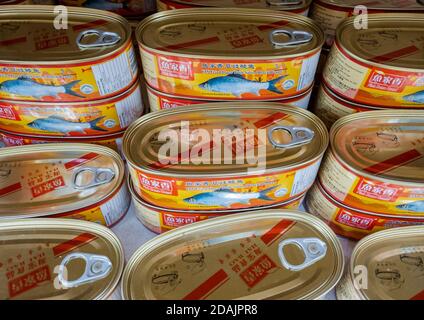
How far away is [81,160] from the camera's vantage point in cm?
102

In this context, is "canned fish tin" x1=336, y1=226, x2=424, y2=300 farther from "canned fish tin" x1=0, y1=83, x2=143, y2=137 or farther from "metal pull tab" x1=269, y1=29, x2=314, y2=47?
"canned fish tin" x1=0, y1=83, x2=143, y2=137

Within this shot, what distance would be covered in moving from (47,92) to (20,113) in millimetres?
152

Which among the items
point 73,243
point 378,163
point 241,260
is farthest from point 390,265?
point 73,243

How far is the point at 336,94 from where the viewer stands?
1.02m

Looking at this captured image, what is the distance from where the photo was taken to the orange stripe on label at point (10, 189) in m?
0.97

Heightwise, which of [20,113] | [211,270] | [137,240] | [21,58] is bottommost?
[137,240]

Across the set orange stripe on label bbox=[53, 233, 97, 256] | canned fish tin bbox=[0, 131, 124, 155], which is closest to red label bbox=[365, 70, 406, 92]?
canned fish tin bbox=[0, 131, 124, 155]

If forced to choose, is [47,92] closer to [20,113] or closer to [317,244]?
[20,113]

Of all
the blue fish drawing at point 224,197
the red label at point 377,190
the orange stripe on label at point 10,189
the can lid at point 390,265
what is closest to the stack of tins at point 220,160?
the blue fish drawing at point 224,197

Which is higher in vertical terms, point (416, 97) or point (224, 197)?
point (416, 97)

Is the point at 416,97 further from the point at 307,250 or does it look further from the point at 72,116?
the point at 72,116

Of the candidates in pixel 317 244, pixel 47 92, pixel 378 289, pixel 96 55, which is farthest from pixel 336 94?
pixel 47 92

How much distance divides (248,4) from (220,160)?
1.98 ft

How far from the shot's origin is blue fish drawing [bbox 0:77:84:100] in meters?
0.94
